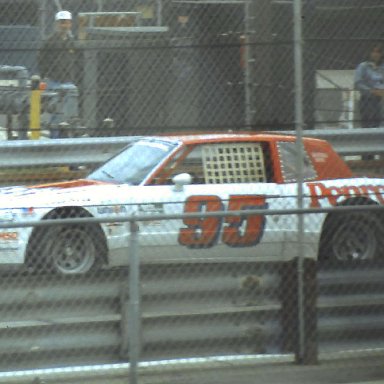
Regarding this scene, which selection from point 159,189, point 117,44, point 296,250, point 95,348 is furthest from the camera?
point 159,189

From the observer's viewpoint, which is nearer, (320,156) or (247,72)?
(247,72)

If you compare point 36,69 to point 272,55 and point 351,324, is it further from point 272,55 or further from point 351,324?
point 351,324

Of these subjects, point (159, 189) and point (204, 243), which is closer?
point (204, 243)

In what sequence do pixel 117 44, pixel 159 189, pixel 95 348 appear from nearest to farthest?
1. pixel 95 348
2. pixel 117 44
3. pixel 159 189

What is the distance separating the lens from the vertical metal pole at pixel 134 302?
22.8ft

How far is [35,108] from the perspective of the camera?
862 centimetres

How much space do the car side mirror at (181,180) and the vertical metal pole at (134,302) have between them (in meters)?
2.58

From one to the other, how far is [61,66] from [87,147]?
1.14m

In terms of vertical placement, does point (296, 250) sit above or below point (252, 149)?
below

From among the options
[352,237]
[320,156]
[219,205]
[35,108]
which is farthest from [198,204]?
[352,237]

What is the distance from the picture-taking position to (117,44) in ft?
28.4

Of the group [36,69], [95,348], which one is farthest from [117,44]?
[95,348]

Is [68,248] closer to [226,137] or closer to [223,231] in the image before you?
[223,231]

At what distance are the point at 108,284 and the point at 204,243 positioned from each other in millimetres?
891
